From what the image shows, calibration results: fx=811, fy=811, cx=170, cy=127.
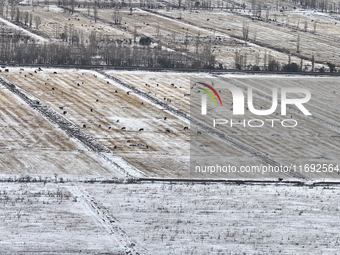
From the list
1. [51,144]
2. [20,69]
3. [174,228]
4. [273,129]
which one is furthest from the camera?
[20,69]

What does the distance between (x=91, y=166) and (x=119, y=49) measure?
48.5m

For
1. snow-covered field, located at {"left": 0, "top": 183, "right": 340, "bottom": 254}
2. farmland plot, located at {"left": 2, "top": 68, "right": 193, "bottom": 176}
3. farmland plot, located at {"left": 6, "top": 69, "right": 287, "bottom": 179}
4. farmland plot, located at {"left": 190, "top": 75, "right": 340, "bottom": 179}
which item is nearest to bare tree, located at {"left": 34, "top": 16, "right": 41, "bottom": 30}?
farmland plot, located at {"left": 6, "top": 69, "right": 287, "bottom": 179}

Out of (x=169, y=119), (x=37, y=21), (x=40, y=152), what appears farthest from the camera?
(x=37, y=21)

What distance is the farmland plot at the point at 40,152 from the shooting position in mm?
60344

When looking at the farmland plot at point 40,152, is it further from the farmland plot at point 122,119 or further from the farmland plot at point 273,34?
the farmland plot at point 273,34

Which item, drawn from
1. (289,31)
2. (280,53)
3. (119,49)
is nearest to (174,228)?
(119,49)

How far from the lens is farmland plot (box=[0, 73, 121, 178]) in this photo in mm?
60344

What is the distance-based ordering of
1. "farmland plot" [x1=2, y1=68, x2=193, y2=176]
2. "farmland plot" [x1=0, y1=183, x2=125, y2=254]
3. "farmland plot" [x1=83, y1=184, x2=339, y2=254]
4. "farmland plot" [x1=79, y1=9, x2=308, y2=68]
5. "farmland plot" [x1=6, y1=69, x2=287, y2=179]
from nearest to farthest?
"farmland plot" [x1=0, y1=183, x2=125, y2=254] → "farmland plot" [x1=83, y1=184, x2=339, y2=254] → "farmland plot" [x1=6, y1=69, x2=287, y2=179] → "farmland plot" [x1=2, y1=68, x2=193, y2=176] → "farmland plot" [x1=79, y1=9, x2=308, y2=68]

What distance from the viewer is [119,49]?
356 ft

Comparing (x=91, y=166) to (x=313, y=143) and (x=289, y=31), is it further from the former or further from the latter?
(x=289, y=31)

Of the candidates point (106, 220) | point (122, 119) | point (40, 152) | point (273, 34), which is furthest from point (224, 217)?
point (273, 34)

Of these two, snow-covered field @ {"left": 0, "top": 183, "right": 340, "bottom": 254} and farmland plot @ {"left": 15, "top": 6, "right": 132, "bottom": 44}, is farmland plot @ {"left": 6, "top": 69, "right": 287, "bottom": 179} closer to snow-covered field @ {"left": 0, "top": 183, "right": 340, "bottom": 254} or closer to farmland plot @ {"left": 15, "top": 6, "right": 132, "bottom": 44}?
snow-covered field @ {"left": 0, "top": 183, "right": 340, "bottom": 254}

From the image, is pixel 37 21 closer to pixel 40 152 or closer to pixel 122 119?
pixel 122 119

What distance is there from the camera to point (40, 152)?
65.1 m
